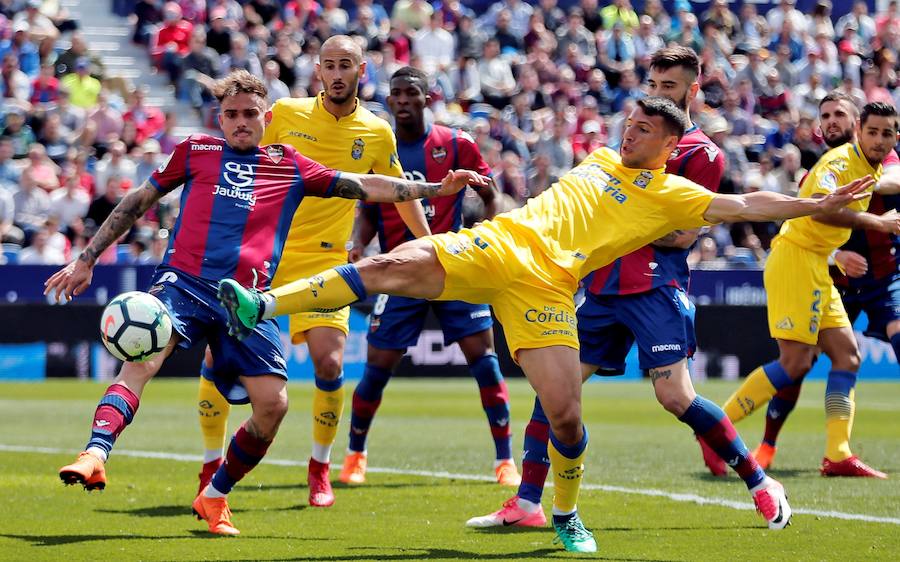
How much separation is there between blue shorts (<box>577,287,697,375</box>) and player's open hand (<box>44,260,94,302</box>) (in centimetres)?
268

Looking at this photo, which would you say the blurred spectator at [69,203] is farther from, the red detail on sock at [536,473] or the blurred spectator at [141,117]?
the red detail on sock at [536,473]

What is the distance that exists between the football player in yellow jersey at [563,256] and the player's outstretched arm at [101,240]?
4.59ft

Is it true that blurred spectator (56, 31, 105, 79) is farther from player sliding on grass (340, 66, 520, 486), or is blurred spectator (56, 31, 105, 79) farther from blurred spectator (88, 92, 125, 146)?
player sliding on grass (340, 66, 520, 486)

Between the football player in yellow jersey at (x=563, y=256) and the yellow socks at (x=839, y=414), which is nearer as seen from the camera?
the football player in yellow jersey at (x=563, y=256)

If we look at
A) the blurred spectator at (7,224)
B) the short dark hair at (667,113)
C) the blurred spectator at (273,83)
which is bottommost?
the blurred spectator at (7,224)

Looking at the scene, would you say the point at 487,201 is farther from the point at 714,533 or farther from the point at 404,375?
the point at 404,375

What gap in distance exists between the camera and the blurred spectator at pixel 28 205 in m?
20.2

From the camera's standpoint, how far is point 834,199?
6.85 metres

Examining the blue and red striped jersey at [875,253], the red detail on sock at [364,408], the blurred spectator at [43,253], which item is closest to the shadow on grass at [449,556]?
the red detail on sock at [364,408]

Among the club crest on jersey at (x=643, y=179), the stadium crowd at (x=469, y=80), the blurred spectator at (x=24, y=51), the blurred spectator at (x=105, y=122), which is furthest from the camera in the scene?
the blurred spectator at (x=24, y=51)

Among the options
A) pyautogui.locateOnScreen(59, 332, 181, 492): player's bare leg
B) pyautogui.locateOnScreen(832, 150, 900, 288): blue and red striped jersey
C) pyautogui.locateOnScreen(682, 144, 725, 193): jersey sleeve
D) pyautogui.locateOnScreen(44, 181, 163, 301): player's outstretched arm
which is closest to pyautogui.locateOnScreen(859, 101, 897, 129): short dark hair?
pyautogui.locateOnScreen(832, 150, 900, 288): blue and red striped jersey

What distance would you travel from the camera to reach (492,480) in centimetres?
990

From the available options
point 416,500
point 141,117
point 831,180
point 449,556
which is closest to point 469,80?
point 141,117

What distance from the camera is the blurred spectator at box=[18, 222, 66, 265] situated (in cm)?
1930
